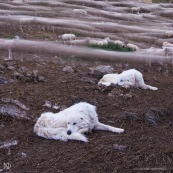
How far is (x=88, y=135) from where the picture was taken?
4.59m

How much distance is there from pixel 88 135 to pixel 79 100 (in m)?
1.01

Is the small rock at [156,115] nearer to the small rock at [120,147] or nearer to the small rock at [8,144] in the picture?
the small rock at [120,147]

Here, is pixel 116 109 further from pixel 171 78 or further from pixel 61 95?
pixel 171 78

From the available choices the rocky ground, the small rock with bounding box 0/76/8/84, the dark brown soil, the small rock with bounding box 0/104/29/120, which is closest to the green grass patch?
the rocky ground

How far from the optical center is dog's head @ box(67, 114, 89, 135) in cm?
444

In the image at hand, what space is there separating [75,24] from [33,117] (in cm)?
579

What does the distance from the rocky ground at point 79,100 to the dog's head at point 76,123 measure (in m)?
0.13

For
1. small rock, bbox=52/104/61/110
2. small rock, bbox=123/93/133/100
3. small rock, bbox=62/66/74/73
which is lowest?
small rock, bbox=62/66/74/73

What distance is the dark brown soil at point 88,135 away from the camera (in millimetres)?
3912

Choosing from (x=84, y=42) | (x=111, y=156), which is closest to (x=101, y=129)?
(x=111, y=156)

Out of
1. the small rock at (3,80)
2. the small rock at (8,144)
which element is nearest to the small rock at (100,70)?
the small rock at (3,80)

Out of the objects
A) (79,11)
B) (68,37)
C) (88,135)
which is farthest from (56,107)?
(79,11)

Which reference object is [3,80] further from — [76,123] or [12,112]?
[76,123]

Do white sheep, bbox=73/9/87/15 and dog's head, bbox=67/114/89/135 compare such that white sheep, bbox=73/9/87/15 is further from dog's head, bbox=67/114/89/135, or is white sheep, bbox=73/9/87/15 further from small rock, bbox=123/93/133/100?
dog's head, bbox=67/114/89/135
